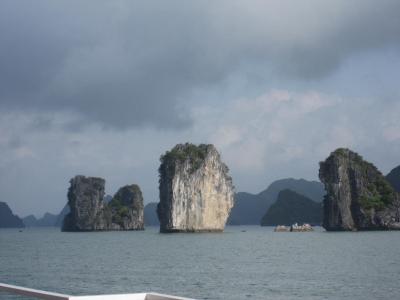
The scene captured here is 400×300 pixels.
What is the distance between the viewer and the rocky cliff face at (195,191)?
180750 mm

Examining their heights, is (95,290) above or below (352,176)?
below

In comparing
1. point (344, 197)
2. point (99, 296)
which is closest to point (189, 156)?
point (344, 197)

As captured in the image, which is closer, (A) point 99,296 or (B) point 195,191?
(A) point 99,296

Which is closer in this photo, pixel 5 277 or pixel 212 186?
pixel 5 277

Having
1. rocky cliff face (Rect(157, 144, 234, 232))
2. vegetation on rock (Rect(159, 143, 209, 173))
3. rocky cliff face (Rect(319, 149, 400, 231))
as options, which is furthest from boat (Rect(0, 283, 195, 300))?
rocky cliff face (Rect(319, 149, 400, 231))

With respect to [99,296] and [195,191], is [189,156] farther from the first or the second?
[99,296]

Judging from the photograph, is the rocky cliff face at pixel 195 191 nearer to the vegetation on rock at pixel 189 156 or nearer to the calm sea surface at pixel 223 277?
the vegetation on rock at pixel 189 156

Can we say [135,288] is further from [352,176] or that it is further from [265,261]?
[352,176]

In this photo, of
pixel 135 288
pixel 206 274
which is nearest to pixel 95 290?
pixel 135 288

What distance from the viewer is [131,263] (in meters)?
70.1

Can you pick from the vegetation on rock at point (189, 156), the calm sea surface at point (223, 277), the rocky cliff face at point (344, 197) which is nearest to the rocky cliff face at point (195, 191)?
the vegetation on rock at point (189, 156)

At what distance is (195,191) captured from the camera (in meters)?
181

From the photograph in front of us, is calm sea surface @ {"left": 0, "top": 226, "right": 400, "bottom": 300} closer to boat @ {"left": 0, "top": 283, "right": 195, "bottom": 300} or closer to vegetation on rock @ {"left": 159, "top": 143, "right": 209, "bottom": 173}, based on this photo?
boat @ {"left": 0, "top": 283, "right": 195, "bottom": 300}

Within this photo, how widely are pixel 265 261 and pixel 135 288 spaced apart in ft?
97.9
